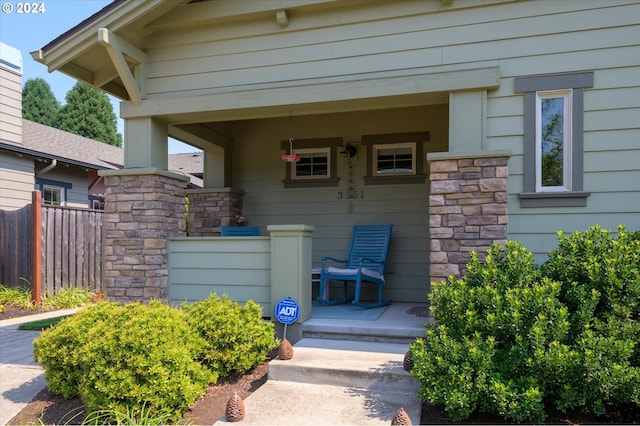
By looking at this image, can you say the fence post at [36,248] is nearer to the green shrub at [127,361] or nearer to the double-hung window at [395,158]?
the green shrub at [127,361]

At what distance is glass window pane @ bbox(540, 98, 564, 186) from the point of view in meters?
3.83

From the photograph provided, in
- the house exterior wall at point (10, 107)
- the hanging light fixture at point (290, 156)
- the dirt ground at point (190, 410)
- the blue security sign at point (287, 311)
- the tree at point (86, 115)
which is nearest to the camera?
the dirt ground at point (190, 410)

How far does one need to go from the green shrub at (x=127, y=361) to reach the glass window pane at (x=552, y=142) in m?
3.37

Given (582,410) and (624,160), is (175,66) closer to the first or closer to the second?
(624,160)

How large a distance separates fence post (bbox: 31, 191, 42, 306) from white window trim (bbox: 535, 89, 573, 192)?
6956mm

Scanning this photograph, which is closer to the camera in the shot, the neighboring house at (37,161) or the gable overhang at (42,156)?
the gable overhang at (42,156)

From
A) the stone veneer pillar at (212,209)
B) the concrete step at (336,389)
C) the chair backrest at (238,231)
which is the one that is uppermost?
the stone veneer pillar at (212,209)

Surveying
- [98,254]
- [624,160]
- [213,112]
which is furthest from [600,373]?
[98,254]

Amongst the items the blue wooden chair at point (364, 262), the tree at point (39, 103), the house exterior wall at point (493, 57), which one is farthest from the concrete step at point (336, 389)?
the tree at point (39, 103)

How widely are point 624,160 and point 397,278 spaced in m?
2.96

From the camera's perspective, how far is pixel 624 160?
367cm

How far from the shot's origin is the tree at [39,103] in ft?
79.4

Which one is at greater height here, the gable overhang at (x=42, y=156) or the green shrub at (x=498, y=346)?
the gable overhang at (x=42, y=156)

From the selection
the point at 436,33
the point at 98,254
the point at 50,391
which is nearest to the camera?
the point at 50,391
